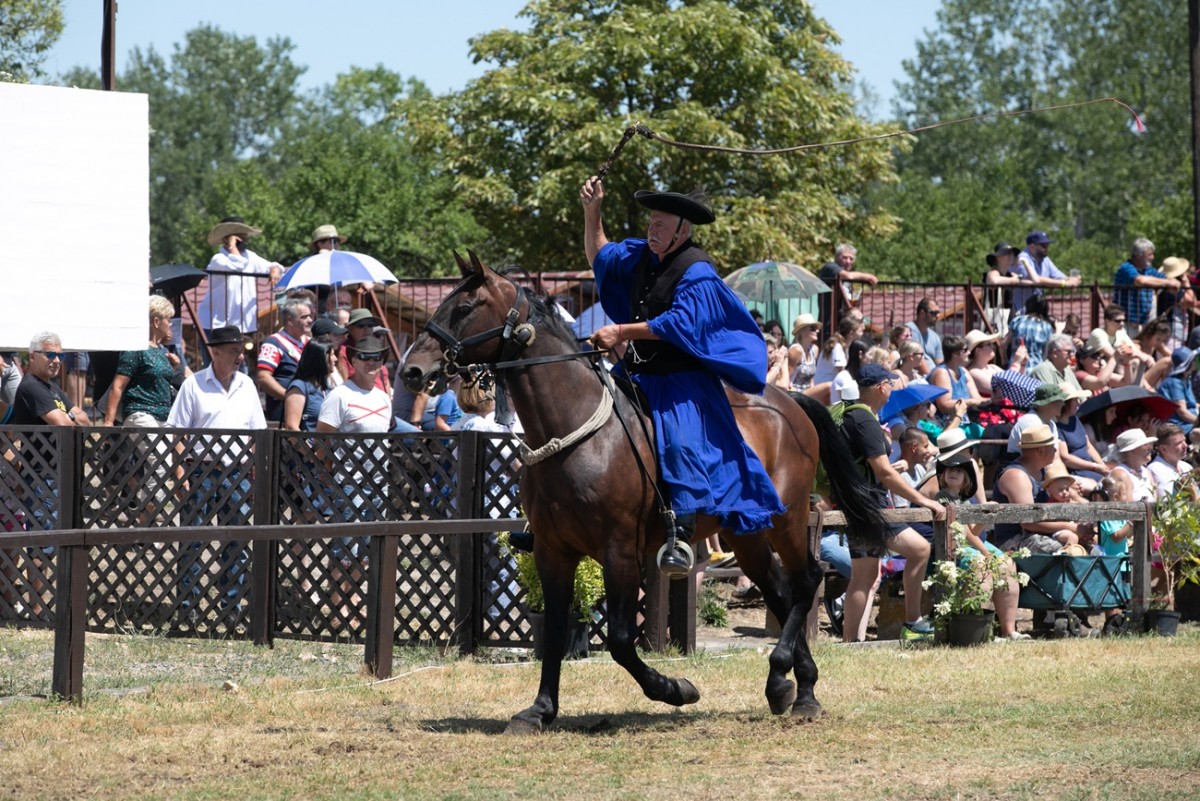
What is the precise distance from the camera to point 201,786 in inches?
251

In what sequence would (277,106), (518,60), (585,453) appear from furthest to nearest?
(277,106)
(518,60)
(585,453)

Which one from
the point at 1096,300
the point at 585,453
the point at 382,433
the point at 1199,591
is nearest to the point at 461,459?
the point at 382,433

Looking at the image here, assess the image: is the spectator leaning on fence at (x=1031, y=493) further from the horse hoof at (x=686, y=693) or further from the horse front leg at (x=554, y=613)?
the horse front leg at (x=554, y=613)

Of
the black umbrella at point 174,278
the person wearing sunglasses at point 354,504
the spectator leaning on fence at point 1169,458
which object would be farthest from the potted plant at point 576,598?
the black umbrella at point 174,278

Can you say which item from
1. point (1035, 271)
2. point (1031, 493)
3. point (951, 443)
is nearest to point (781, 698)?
point (951, 443)

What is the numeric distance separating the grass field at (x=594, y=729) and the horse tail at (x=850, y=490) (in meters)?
0.87

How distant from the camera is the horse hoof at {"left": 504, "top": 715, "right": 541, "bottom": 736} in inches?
302

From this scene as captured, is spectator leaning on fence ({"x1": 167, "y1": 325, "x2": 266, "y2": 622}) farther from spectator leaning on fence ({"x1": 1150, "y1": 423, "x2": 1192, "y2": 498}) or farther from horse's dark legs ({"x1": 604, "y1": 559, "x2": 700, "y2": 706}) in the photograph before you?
spectator leaning on fence ({"x1": 1150, "y1": 423, "x2": 1192, "y2": 498})

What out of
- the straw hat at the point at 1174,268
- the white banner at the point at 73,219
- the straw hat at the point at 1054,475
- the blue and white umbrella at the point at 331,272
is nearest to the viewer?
the white banner at the point at 73,219

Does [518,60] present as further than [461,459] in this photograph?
Yes

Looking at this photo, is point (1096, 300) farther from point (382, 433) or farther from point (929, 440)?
point (382, 433)

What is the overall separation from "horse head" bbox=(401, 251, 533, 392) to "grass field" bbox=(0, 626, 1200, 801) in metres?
1.74

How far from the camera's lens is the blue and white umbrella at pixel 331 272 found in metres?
16.5

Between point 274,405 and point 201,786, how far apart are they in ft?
27.8
